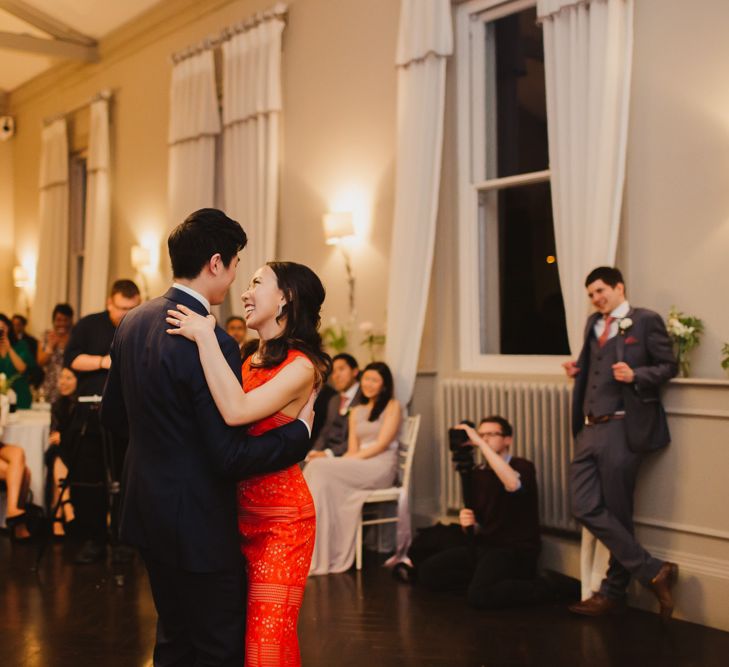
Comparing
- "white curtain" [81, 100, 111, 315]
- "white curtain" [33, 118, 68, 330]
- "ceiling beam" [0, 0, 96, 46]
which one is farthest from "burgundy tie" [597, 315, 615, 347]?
"white curtain" [33, 118, 68, 330]

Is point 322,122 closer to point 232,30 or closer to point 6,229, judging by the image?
point 232,30

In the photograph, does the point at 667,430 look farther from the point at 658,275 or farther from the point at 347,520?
the point at 347,520

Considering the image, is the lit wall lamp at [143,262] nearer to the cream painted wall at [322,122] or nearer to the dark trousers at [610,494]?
the cream painted wall at [322,122]

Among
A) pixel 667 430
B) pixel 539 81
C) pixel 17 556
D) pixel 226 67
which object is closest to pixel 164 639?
pixel 667 430

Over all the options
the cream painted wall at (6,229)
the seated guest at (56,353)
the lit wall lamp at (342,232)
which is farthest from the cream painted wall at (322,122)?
the cream painted wall at (6,229)

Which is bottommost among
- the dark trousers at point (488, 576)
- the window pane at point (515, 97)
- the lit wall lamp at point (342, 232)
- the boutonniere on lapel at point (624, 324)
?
the dark trousers at point (488, 576)

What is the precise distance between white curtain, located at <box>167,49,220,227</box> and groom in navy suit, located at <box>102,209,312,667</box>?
248 inches

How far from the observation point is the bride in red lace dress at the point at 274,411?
6.66 feet

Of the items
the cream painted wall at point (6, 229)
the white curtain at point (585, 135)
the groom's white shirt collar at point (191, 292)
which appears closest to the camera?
the groom's white shirt collar at point (191, 292)

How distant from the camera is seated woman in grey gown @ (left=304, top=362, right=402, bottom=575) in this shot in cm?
553

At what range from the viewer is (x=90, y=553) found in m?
5.67

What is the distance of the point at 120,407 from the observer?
2.26 metres

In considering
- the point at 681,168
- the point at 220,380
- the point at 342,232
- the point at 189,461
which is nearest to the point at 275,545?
the point at 189,461

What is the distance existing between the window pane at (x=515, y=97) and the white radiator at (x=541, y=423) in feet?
4.84
